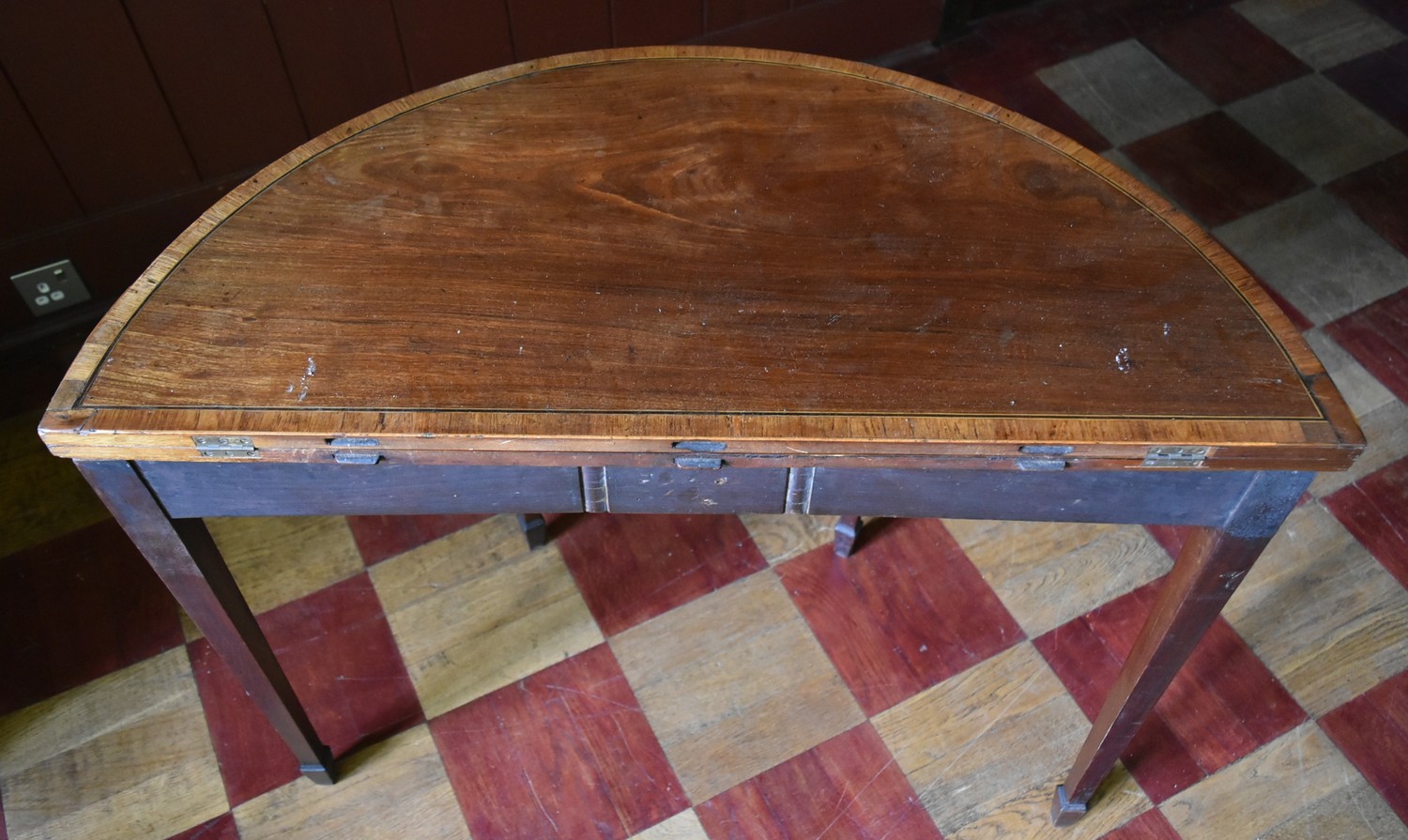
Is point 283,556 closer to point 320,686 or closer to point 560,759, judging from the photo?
point 320,686

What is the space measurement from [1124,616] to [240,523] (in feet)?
4.11

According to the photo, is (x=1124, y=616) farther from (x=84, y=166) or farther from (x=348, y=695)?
(x=84, y=166)

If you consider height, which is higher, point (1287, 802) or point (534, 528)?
point (534, 528)

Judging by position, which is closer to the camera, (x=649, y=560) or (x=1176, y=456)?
(x=1176, y=456)

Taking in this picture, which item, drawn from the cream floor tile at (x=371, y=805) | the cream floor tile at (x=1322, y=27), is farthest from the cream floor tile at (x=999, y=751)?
the cream floor tile at (x=1322, y=27)

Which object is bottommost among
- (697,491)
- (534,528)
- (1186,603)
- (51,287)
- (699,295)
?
(534,528)

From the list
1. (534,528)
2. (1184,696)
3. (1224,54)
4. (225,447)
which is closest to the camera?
(225,447)

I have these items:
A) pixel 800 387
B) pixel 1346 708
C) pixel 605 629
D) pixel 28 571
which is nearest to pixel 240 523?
pixel 28 571

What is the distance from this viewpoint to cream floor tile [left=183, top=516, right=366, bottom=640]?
1641 mm

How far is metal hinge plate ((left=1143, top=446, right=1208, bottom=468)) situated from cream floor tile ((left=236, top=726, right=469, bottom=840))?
92 centimetres

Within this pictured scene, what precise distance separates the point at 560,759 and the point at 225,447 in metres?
0.68

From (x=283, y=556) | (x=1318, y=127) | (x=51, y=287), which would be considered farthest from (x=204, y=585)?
(x=1318, y=127)

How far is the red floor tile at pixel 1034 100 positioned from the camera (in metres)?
2.24

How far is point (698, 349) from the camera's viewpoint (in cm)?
105
